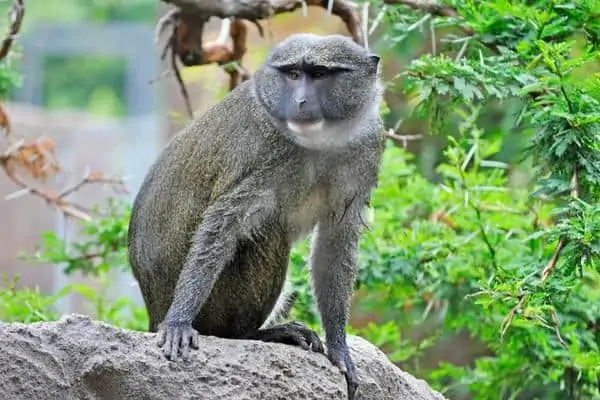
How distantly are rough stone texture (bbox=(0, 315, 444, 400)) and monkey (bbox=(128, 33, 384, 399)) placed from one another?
0.28 meters

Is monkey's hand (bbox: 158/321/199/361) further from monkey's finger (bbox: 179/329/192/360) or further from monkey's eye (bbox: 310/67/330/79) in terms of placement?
monkey's eye (bbox: 310/67/330/79)

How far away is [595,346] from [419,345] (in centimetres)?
110

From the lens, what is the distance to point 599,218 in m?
4.81

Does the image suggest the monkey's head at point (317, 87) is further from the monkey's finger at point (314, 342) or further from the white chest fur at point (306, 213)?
the monkey's finger at point (314, 342)

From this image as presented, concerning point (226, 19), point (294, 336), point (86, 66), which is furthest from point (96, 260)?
point (86, 66)

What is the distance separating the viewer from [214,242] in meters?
5.15

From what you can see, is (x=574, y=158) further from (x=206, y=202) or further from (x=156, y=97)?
(x=156, y=97)

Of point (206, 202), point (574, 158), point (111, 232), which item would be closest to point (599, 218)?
point (574, 158)

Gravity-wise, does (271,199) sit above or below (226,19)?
below

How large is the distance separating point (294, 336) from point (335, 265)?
43 centimetres

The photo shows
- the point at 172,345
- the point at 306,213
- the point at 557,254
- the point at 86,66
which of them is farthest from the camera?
the point at 86,66

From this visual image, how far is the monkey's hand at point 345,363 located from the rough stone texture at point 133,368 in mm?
112

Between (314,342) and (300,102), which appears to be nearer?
(300,102)

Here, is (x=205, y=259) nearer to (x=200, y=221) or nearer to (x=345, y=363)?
(x=200, y=221)
